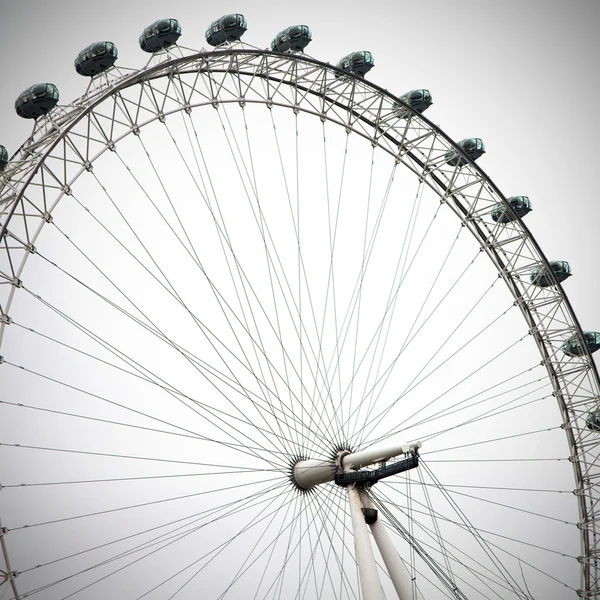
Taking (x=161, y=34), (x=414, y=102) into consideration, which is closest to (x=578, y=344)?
(x=414, y=102)

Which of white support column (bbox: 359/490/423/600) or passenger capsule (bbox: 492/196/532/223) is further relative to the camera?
passenger capsule (bbox: 492/196/532/223)

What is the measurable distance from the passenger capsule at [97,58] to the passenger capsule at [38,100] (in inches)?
51.0

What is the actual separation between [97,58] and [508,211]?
15.2 metres

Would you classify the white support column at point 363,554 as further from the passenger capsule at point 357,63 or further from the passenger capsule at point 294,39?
the passenger capsule at point 294,39

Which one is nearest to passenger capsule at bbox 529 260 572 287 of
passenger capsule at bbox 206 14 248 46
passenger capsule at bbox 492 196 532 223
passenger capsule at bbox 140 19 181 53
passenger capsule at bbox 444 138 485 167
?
passenger capsule at bbox 492 196 532 223

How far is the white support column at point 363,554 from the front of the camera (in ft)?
50.4

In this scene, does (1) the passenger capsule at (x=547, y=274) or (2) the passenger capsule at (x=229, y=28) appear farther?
(1) the passenger capsule at (x=547, y=274)

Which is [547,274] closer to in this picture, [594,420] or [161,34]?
[594,420]

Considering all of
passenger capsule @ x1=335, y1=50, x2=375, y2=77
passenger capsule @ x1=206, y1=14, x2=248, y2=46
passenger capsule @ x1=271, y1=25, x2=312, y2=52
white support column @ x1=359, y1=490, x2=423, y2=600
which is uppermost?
passenger capsule @ x1=206, y1=14, x2=248, y2=46

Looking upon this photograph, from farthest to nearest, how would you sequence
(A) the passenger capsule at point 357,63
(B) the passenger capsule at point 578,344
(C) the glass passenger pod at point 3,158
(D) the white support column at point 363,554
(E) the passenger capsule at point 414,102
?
(B) the passenger capsule at point 578,344 → (E) the passenger capsule at point 414,102 → (A) the passenger capsule at point 357,63 → (C) the glass passenger pod at point 3,158 → (D) the white support column at point 363,554

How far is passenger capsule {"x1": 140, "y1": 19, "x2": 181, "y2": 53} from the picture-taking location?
18.8 metres

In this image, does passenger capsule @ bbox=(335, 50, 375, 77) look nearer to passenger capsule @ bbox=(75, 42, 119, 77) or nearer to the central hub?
passenger capsule @ bbox=(75, 42, 119, 77)

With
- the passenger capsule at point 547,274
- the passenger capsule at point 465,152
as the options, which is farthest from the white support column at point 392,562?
the passenger capsule at point 465,152

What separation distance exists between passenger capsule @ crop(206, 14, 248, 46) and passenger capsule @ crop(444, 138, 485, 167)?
8673mm
